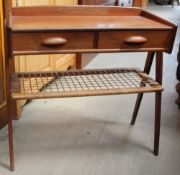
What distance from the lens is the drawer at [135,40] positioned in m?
1.43

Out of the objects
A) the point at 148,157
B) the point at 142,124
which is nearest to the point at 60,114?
the point at 142,124

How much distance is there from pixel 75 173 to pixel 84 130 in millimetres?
442

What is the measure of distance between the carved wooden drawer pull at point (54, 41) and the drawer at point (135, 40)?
170 millimetres

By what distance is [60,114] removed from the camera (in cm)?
222

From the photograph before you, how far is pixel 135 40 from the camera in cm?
145

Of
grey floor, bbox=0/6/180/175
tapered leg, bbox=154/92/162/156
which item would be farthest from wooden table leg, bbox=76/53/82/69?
tapered leg, bbox=154/92/162/156

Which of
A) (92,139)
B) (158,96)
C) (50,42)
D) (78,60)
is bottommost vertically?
(92,139)

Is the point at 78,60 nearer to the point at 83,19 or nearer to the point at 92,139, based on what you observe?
the point at 92,139

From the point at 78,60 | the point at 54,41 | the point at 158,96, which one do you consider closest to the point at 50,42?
the point at 54,41

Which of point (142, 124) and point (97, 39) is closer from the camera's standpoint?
point (97, 39)

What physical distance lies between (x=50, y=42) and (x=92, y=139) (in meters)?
0.77

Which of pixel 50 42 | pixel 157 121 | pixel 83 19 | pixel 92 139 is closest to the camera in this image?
pixel 50 42

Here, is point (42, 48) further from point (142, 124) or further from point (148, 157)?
point (142, 124)

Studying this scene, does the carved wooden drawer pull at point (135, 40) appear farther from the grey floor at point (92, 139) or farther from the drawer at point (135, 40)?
the grey floor at point (92, 139)
